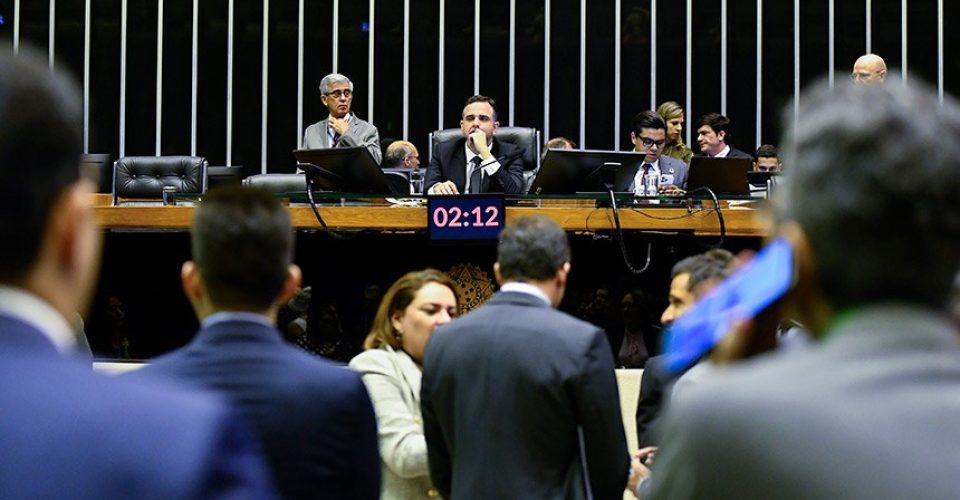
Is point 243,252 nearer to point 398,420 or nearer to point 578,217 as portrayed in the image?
point 398,420

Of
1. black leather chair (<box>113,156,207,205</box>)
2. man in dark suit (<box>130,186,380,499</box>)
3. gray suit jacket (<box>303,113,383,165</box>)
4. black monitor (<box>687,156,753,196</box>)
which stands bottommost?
man in dark suit (<box>130,186,380,499</box>)

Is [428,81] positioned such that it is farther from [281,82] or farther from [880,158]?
[880,158]

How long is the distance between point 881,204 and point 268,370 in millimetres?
1329

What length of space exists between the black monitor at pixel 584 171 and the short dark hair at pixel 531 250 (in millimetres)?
3040

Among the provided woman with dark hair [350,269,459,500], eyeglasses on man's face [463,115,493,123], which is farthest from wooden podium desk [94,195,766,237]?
woman with dark hair [350,269,459,500]

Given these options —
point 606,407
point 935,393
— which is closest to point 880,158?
point 935,393

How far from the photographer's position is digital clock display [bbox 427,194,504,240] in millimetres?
6605

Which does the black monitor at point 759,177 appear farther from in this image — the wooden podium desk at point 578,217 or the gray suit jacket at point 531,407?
the gray suit jacket at point 531,407

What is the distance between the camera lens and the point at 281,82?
13.3 metres

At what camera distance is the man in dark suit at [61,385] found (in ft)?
3.73

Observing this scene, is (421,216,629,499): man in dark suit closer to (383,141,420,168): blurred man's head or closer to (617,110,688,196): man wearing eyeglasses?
(617,110,688,196): man wearing eyeglasses

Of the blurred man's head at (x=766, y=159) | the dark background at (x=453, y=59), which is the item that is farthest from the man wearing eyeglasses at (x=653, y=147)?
the dark background at (x=453, y=59)

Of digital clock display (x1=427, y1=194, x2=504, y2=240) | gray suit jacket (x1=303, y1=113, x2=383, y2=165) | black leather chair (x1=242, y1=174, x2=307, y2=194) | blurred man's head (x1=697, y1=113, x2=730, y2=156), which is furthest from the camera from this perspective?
blurred man's head (x1=697, y1=113, x2=730, y2=156)

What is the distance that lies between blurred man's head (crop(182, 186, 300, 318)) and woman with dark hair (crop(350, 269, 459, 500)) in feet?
4.90
